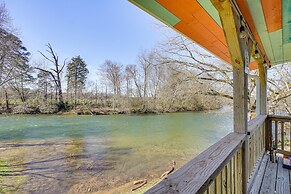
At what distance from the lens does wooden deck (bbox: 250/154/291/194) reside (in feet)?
6.06

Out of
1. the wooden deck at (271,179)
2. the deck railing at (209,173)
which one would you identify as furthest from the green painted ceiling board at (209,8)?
the wooden deck at (271,179)

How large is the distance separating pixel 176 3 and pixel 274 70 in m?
6.41

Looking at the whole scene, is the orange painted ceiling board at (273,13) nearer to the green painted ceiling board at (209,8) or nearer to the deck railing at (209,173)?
the green painted ceiling board at (209,8)

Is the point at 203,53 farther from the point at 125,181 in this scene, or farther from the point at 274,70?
the point at 125,181

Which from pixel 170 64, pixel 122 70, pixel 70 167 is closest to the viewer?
pixel 70 167

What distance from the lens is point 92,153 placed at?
681 cm

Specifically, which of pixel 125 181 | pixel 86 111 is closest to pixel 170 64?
pixel 125 181

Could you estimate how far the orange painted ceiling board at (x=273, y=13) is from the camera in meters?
1.22

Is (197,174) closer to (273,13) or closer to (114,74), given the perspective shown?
(273,13)

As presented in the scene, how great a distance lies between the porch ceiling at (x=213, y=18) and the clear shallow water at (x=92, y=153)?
4114 mm

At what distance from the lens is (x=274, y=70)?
5969 mm

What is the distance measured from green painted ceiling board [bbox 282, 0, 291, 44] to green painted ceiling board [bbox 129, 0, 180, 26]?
2.47 ft

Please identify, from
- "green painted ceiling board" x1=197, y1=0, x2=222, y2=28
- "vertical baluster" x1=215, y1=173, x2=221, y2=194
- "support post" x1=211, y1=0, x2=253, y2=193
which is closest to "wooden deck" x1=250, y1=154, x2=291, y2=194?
"support post" x1=211, y1=0, x2=253, y2=193

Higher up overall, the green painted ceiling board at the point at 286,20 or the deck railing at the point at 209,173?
the green painted ceiling board at the point at 286,20
